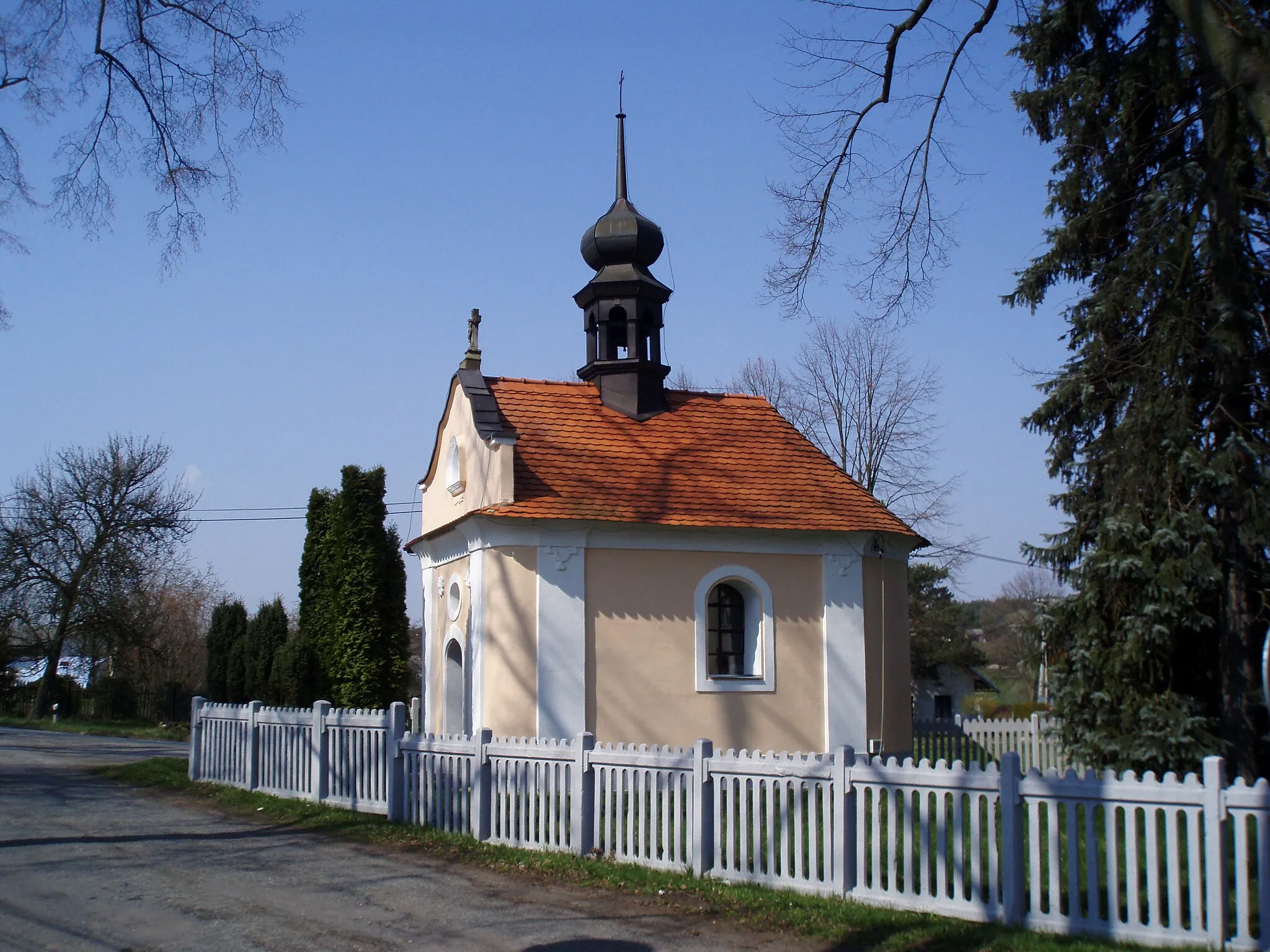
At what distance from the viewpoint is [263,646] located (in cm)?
2672

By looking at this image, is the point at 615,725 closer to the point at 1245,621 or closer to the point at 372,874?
the point at 372,874

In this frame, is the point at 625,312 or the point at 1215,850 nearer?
the point at 1215,850

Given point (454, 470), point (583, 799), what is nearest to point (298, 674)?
point (454, 470)

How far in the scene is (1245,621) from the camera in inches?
508

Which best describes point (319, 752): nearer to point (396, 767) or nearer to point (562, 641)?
point (396, 767)

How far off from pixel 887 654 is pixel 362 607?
39.1 feet

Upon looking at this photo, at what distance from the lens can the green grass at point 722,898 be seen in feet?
24.0

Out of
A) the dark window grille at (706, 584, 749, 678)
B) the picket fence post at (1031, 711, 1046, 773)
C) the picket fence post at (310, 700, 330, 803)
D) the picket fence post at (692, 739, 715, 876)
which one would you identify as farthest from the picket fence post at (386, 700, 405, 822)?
the picket fence post at (1031, 711, 1046, 773)

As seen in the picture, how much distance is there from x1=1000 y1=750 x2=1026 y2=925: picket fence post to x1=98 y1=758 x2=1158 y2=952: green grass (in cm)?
17

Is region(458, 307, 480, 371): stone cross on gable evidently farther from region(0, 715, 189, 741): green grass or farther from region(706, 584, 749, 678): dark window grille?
region(0, 715, 189, 741): green grass

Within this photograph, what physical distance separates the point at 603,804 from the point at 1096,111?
10790 millimetres

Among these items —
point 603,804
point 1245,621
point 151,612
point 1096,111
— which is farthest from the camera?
point 151,612

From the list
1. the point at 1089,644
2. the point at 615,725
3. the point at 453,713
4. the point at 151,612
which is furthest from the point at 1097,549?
the point at 151,612

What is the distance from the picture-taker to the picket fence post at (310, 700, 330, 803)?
13938 millimetres
